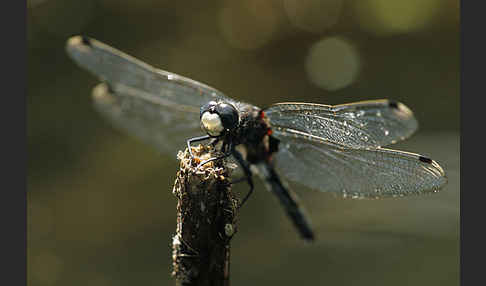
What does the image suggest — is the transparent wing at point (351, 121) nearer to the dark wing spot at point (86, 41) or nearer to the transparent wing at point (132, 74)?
the transparent wing at point (132, 74)

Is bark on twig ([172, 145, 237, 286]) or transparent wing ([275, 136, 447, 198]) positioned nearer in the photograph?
bark on twig ([172, 145, 237, 286])

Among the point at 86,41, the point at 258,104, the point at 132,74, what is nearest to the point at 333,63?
the point at 258,104

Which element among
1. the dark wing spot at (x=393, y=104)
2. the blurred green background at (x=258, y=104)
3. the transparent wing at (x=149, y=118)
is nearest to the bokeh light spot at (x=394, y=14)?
the blurred green background at (x=258, y=104)

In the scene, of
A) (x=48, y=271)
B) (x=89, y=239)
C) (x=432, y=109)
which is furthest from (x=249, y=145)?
(x=432, y=109)

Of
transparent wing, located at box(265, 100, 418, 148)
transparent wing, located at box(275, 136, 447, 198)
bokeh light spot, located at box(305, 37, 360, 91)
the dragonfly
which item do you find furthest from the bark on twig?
bokeh light spot, located at box(305, 37, 360, 91)

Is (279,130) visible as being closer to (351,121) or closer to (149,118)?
(351,121)

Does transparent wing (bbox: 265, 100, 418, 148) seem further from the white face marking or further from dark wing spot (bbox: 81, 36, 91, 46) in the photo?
dark wing spot (bbox: 81, 36, 91, 46)

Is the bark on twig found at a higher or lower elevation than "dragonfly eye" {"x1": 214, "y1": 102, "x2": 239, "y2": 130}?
lower
